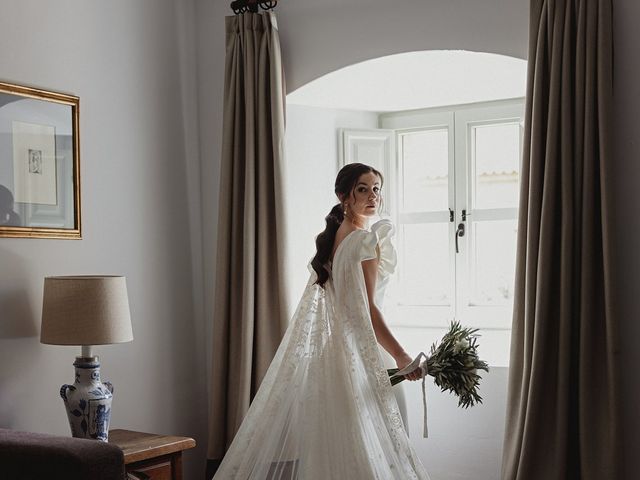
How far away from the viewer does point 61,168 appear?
3.84 meters

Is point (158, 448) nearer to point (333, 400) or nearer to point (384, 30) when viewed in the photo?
point (333, 400)

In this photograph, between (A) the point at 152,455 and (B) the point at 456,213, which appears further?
(B) the point at 456,213

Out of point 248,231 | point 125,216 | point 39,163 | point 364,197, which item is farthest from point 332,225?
point 39,163

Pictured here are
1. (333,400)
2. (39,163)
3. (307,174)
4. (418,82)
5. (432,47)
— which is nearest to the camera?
A: (333,400)

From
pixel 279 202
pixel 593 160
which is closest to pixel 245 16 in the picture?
pixel 279 202

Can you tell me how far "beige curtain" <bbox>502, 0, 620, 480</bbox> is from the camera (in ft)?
11.2

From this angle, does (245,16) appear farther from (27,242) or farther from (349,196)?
(27,242)

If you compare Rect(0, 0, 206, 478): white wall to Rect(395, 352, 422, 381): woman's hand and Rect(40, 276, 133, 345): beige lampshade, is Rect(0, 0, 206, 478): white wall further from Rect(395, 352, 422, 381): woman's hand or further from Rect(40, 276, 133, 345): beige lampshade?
Rect(395, 352, 422, 381): woman's hand

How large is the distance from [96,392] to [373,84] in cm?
215

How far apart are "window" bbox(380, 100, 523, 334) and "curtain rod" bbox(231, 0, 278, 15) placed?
104 cm

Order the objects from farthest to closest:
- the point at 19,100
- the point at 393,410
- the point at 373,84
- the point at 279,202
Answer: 1. the point at 373,84
2. the point at 279,202
3. the point at 19,100
4. the point at 393,410

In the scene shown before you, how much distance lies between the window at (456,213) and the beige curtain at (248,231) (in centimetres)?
87

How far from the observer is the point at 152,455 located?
3.54 metres

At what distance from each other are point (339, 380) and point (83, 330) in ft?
3.39
